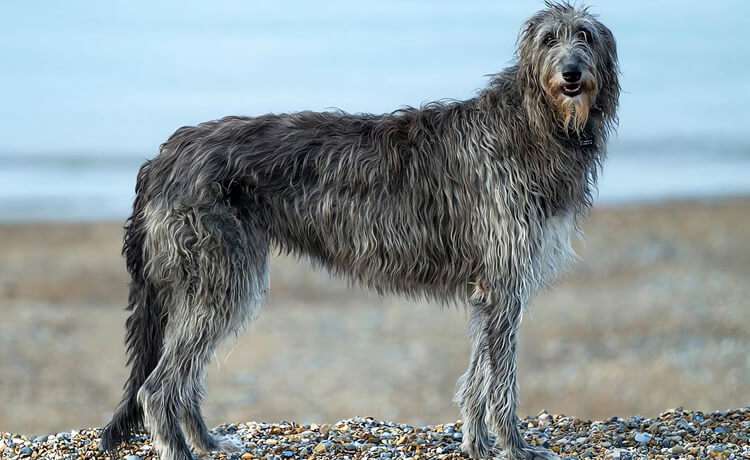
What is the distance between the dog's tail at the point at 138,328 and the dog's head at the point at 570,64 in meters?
3.29

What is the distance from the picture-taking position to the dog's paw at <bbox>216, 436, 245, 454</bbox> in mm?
8992

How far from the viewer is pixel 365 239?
8.52 metres

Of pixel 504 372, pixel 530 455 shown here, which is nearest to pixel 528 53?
pixel 504 372

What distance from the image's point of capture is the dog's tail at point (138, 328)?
8625 millimetres

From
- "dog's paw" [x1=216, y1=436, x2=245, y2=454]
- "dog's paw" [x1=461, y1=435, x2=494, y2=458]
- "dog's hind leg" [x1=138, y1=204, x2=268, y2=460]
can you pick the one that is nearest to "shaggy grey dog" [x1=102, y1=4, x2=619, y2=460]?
"dog's hind leg" [x1=138, y1=204, x2=268, y2=460]

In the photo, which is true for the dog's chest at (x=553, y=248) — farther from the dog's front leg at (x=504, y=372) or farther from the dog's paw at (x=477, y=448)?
the dog's paw at (x=477, y=448)

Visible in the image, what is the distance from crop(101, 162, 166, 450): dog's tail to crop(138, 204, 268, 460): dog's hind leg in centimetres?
20

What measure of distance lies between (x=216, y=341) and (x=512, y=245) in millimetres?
2528

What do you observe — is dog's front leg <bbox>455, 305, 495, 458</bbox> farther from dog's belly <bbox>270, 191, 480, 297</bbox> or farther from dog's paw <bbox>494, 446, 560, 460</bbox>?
dog's belly <bbox>270, 191, 480, 297</bbox>

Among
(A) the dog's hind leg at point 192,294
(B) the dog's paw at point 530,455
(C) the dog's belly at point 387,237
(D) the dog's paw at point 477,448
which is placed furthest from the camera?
(D) the dog's paw at point 477,448

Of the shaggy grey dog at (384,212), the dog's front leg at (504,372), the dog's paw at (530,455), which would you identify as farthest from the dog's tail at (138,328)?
the dog's paw at (530,455)

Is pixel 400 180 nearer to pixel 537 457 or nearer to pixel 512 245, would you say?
pixel 512 245

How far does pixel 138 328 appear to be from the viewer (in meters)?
8.67

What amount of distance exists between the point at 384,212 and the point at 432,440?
2230mm
